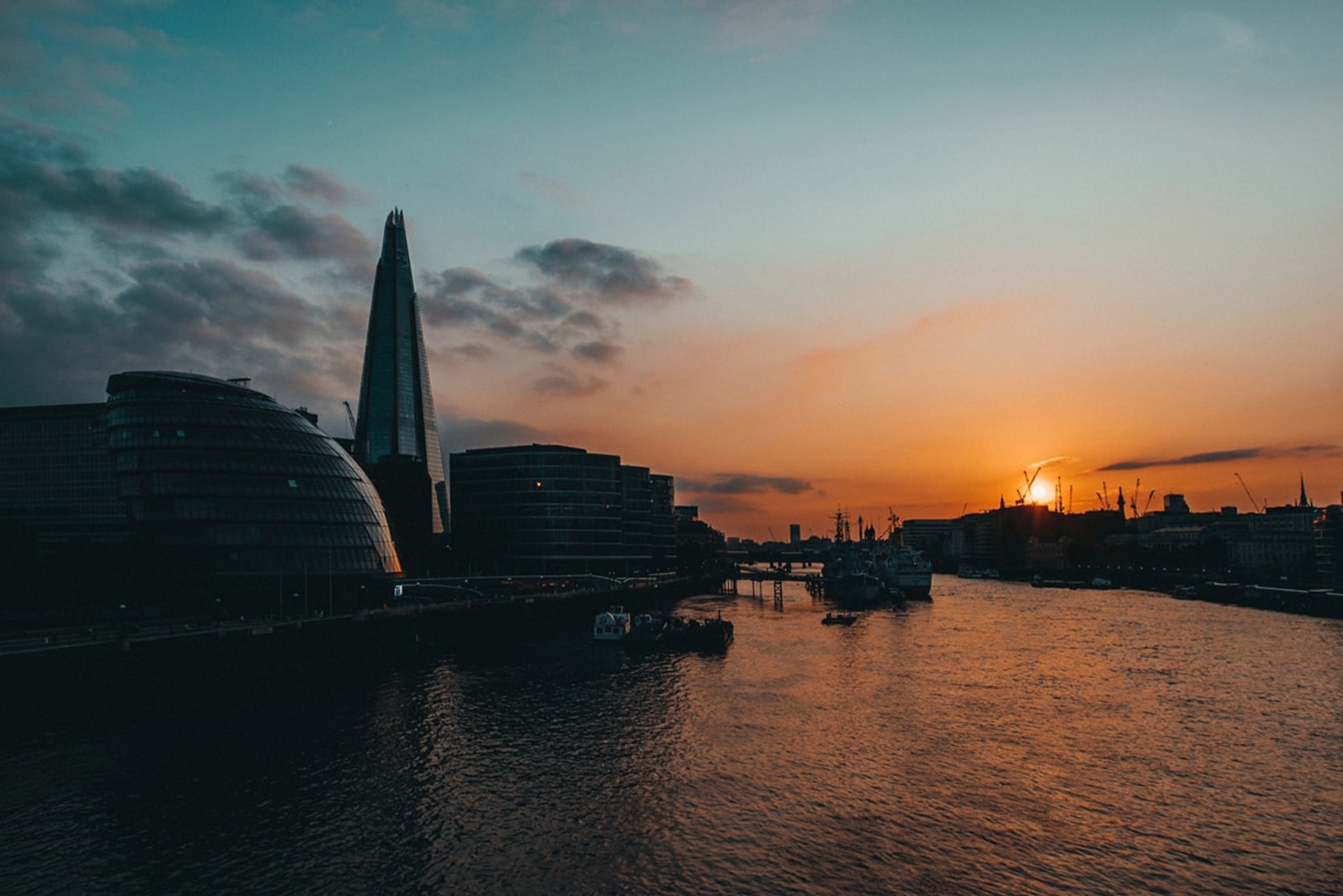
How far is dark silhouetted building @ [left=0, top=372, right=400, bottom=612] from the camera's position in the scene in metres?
97.6

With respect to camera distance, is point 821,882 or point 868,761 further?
point 868,761

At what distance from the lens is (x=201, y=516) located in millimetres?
104625

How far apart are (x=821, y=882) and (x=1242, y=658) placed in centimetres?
8167

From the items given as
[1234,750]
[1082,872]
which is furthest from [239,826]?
[1234,750]

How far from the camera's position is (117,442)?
109 metres

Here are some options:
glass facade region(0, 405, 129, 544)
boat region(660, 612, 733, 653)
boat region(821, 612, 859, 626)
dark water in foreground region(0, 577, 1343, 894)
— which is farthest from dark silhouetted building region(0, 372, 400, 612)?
boat region(821, 612, 859, 626)

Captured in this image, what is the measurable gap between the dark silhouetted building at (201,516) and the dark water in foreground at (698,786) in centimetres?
3350

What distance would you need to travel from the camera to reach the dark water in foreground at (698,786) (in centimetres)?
3331

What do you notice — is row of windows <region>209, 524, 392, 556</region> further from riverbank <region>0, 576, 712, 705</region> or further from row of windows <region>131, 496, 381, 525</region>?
riverbank <region>0, 576, 712, 705</region>

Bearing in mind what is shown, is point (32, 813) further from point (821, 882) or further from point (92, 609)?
point (92, 609)

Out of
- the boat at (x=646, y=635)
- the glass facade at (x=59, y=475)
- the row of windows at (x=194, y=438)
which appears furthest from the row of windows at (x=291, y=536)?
the boat at (x=646, y=635)

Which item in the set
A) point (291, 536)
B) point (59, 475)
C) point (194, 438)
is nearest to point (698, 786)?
point (291, 536)

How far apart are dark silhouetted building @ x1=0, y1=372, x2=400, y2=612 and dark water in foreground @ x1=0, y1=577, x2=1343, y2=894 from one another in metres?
33.5

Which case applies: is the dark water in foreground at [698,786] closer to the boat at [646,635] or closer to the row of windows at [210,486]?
the boat at [646,635]
